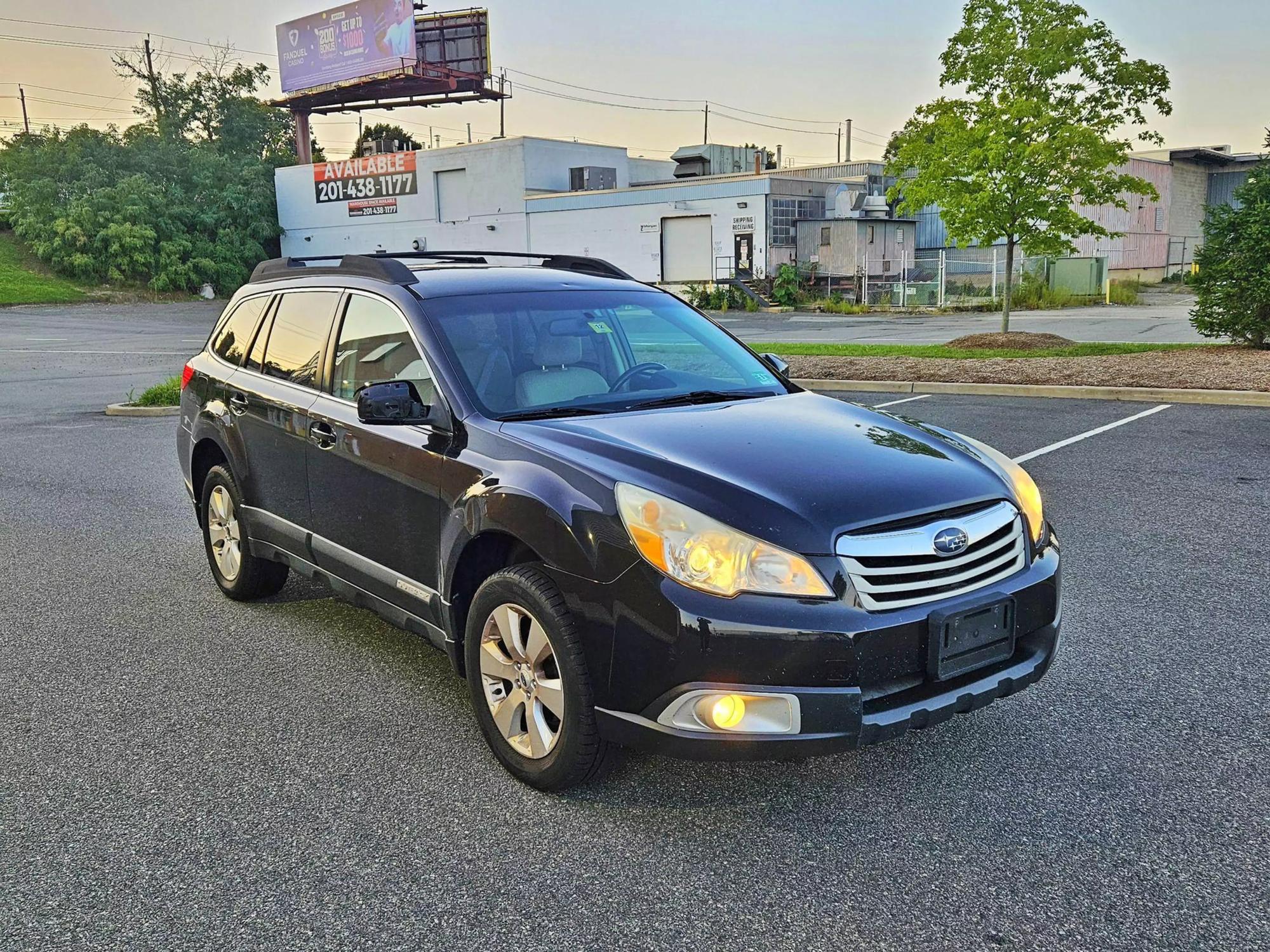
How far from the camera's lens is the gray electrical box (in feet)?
175

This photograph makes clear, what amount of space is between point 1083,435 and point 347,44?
60.4 meters

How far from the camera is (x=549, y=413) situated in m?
4.05

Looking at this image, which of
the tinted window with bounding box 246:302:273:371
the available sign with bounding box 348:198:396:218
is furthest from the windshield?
the available sign with bounding box 348:198:396:218

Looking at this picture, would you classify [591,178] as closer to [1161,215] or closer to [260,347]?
[1161,215]

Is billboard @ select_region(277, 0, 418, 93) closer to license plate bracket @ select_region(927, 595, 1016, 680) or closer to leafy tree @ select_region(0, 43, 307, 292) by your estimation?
leafy tree @ select_region(0, 43, 307, 292)

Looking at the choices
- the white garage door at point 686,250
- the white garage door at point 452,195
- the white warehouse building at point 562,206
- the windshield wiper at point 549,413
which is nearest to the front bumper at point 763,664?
the windshield wiper at point 549,413

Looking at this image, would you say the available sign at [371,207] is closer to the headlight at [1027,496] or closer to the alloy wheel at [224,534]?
the alloy wheel at [224,534]

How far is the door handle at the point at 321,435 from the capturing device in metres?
4.61

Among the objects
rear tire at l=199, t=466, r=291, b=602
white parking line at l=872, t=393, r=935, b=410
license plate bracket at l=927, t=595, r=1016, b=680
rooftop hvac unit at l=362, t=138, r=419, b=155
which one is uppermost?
rooftop hvac unit at l=362, t=138, r=419, b=155

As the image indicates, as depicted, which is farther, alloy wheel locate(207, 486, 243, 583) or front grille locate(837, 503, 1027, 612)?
alloy wheel locate(207, 486, 243, 583)

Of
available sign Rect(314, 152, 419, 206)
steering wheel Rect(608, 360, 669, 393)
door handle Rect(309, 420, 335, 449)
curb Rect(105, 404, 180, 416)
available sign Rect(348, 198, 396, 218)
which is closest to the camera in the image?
steering wheel Rect(608, 360, 669, 393)

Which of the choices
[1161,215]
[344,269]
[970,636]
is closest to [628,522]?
[970,636]

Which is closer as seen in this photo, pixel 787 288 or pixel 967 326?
pixel 967 326

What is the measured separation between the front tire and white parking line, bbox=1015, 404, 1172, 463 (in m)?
6.03
